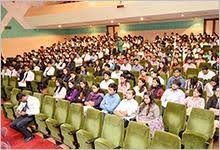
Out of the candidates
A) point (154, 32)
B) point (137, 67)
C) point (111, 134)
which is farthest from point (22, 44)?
point (111, 134)

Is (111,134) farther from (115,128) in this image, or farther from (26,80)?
(26,80)

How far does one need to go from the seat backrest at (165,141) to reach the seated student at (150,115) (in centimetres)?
71

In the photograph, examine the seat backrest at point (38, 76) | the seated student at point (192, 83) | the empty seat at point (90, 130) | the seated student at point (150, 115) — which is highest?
the seat backrest at point (38, 76)

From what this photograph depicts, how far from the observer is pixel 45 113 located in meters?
6.18

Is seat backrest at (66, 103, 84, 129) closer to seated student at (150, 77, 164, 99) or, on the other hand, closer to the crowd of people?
the crowd of people

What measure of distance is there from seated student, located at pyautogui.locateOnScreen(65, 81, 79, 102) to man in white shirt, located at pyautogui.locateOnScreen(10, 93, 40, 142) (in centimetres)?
A: 82

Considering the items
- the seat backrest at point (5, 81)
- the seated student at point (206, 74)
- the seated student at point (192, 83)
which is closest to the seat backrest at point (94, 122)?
the seated student at point (192, 83)

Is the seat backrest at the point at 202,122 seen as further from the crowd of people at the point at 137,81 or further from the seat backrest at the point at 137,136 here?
the seat backrest at the point at 137,136

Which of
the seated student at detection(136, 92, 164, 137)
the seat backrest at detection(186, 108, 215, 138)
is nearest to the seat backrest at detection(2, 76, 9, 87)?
the seated student at detection(136, 92, 164, 137)

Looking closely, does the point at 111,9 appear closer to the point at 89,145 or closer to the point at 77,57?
the point at 77,57

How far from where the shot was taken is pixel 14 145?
580 cm

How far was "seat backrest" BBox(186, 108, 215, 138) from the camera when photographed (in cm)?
427

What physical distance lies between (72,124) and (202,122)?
236cm

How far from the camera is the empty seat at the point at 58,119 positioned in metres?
5.34
